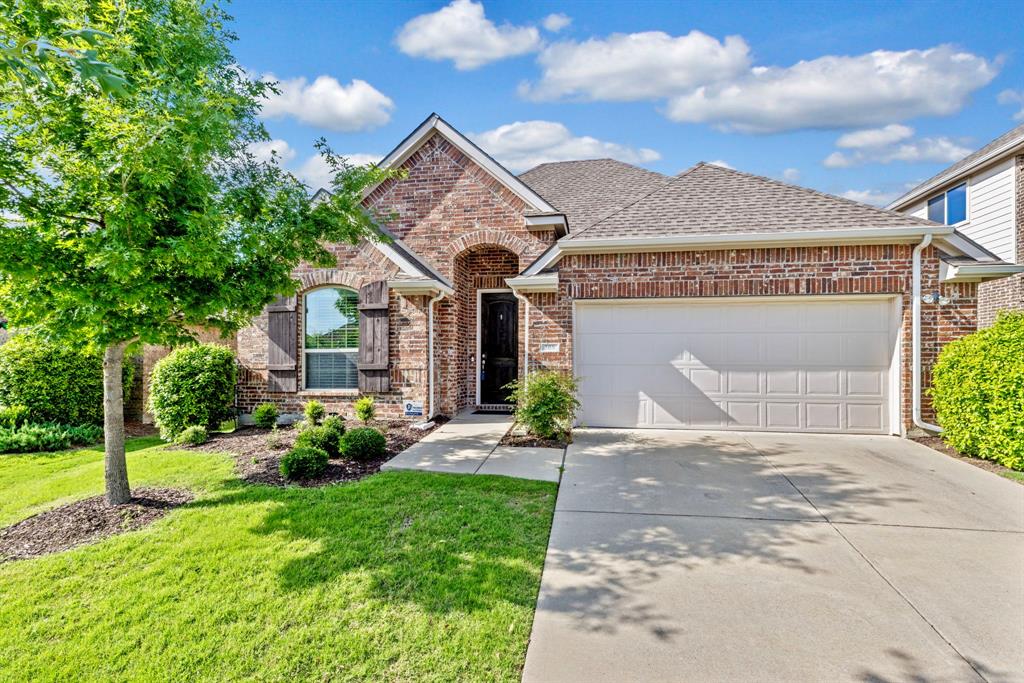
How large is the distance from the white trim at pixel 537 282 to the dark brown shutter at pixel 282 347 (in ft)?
14.3

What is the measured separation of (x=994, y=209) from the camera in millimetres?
12109

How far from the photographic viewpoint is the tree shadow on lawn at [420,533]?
10.2ft

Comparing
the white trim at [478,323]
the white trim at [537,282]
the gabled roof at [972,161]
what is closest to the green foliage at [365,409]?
the white trim at [478,323]

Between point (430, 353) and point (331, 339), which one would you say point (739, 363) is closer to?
point (430, 353)

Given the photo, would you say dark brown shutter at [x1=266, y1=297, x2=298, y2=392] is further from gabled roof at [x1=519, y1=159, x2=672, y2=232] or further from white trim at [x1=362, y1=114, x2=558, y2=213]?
gabled roof at [x1=519, y1=159, x2=672, y2=232]

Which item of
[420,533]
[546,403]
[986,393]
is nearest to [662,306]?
[546,403]

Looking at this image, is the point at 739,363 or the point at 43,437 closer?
the point at 43,437

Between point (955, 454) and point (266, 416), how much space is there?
11.0m

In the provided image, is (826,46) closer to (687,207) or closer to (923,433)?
(687,207)

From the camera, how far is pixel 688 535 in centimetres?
391

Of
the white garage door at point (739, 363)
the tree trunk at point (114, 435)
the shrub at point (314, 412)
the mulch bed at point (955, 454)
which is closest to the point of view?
the tree trunk at point (114, 435)

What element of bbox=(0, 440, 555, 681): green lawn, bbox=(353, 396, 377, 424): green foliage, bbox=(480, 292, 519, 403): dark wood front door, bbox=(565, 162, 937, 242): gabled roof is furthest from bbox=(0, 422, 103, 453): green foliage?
bbox=(565, 162, 937, 242): gabled roof

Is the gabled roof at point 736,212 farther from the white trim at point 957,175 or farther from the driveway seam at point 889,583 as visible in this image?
the white trim at point 957,175

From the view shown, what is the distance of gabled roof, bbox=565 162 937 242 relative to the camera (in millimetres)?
7406
